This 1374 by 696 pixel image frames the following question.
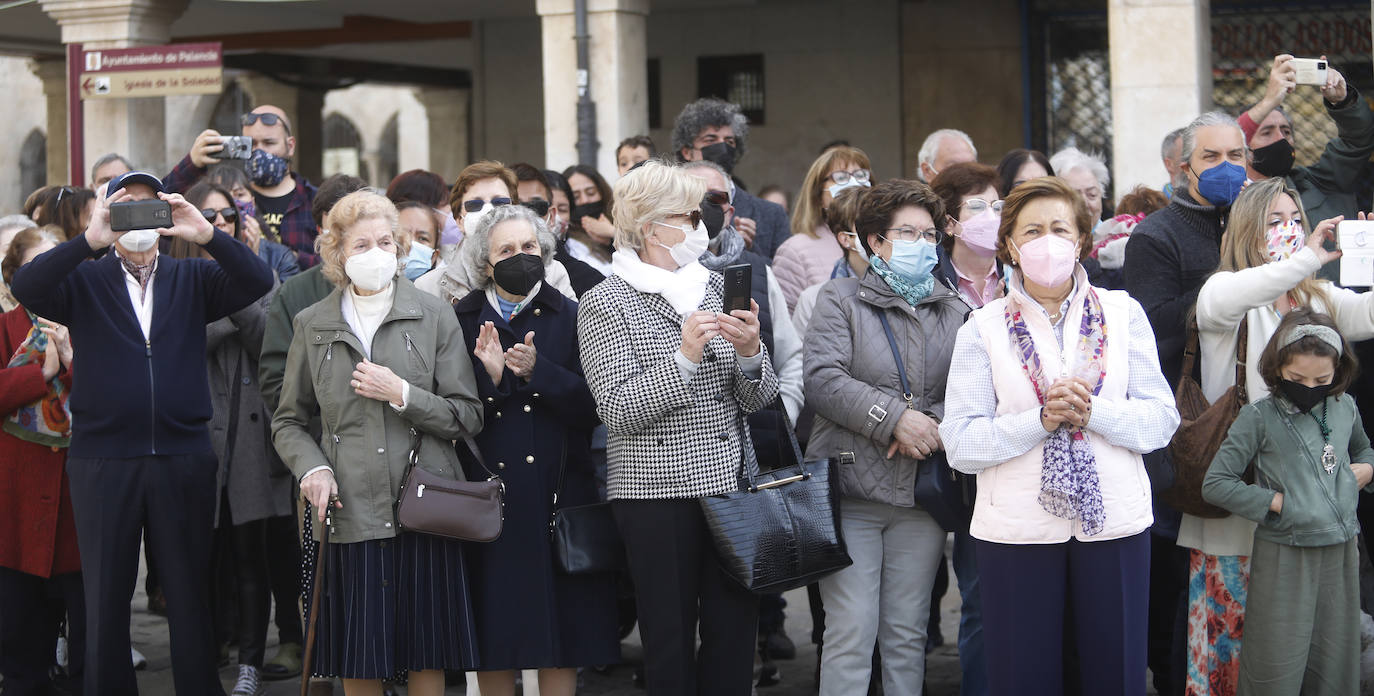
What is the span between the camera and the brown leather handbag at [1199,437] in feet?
15.9

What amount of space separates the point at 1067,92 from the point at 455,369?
10.2m

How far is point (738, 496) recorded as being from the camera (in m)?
4.54

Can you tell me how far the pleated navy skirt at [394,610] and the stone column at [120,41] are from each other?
27.7 ft

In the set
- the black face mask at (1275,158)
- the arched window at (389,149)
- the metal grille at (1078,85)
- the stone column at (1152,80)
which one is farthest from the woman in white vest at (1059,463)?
the arched window at (389,149)

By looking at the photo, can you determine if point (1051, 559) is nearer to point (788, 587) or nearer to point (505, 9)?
point (788, 587)

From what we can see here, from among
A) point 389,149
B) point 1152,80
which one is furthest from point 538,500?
point 389,149

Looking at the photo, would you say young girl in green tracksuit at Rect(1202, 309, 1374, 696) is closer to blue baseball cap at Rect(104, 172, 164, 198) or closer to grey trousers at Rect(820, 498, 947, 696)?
grey trousers at Rect(820, 498, 947, 696)

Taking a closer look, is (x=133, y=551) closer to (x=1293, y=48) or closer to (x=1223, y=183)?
(x=1223, y=183)

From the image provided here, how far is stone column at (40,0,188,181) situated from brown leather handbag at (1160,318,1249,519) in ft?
32.2

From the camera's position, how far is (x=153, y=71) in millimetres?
9562

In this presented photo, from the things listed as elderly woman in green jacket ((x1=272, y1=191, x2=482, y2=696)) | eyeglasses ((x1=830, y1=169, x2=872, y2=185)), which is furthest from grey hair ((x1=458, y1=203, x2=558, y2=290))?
eyeglasses ((x1=830, y1=169, x2=872, y2=185))

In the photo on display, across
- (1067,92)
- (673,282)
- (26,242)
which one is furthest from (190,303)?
(1067,92)

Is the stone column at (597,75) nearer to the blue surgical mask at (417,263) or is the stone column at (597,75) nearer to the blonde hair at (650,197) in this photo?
the blue surgical mask at (417,263)

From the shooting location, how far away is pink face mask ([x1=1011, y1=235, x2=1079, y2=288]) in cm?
420
